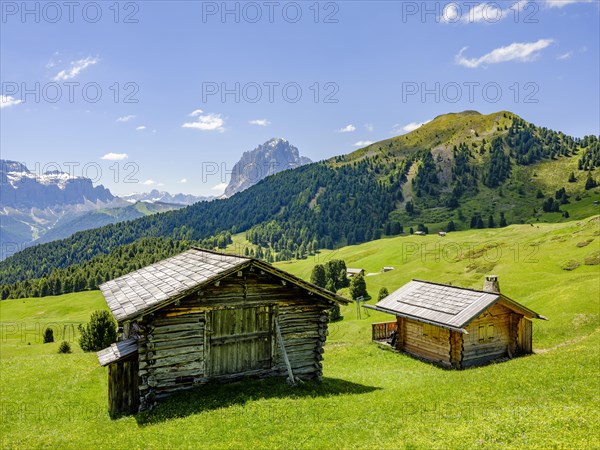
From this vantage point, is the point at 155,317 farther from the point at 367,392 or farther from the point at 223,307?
the point at 367,392

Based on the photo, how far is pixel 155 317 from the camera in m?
18.9

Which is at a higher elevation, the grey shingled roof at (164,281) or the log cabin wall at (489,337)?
the grey shingled roof at (164,281)

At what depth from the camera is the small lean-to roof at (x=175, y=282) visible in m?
18.9

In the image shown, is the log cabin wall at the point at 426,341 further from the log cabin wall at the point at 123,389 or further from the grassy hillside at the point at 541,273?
the log cabin wall at the point at 123,389

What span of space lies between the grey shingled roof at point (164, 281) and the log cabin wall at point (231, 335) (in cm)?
72

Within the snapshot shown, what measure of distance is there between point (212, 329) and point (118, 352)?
458cm

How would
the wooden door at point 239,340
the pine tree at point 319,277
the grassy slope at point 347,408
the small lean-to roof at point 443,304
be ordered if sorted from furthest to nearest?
the pine tree at point 319,277
the small lean-to roof at point 443,304
the wooden door at point 239,340
the grassy slope at point 347,408

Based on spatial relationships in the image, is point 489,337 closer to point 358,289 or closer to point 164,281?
point 164,281

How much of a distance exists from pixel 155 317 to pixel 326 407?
8.74 meters

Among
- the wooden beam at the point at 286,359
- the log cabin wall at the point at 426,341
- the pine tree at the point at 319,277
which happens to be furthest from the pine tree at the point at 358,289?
the wooden beam at the point at 286,359

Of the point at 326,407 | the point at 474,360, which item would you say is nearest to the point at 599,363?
the point at 474,360

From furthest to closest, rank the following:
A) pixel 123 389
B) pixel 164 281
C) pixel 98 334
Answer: pixel 98 334
pixel 164 281
pixel 123 389

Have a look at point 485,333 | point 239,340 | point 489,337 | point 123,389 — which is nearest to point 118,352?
point 123,389

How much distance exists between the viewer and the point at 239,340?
21.2 metres
